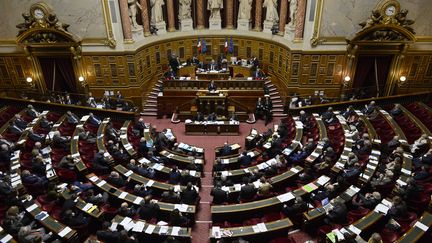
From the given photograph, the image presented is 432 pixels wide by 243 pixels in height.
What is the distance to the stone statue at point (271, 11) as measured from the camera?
18125 mm

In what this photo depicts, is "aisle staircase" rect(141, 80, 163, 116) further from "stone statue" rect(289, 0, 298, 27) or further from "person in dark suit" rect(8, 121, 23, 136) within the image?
"stone statue" rect(289, 0, 298, 27)

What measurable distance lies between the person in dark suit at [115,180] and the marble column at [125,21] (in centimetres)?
853

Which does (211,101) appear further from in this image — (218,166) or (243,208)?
(243,208)

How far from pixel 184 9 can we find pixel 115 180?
41.2ft

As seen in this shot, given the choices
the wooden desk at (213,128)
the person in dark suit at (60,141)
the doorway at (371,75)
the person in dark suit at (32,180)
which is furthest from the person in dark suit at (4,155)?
A: the doorway at (371,75)

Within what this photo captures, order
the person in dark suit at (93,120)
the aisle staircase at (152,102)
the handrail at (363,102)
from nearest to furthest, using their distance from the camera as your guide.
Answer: the person in dark suit at (93,120), the handrail at (363,102), the aisle staircase at (152,102)

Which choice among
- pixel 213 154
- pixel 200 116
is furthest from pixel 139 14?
pixel 213 154

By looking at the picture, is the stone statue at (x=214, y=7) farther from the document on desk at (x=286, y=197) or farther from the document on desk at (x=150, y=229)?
the document on desk at (x=150, y=229)

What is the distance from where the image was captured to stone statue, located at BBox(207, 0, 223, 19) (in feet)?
62.4

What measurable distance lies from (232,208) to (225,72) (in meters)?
9.94

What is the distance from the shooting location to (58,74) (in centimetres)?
1642

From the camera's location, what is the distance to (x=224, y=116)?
52.6ft

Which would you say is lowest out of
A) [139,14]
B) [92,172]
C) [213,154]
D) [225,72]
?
[213,154]

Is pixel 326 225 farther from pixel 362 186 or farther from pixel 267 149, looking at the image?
pixel 267 149
